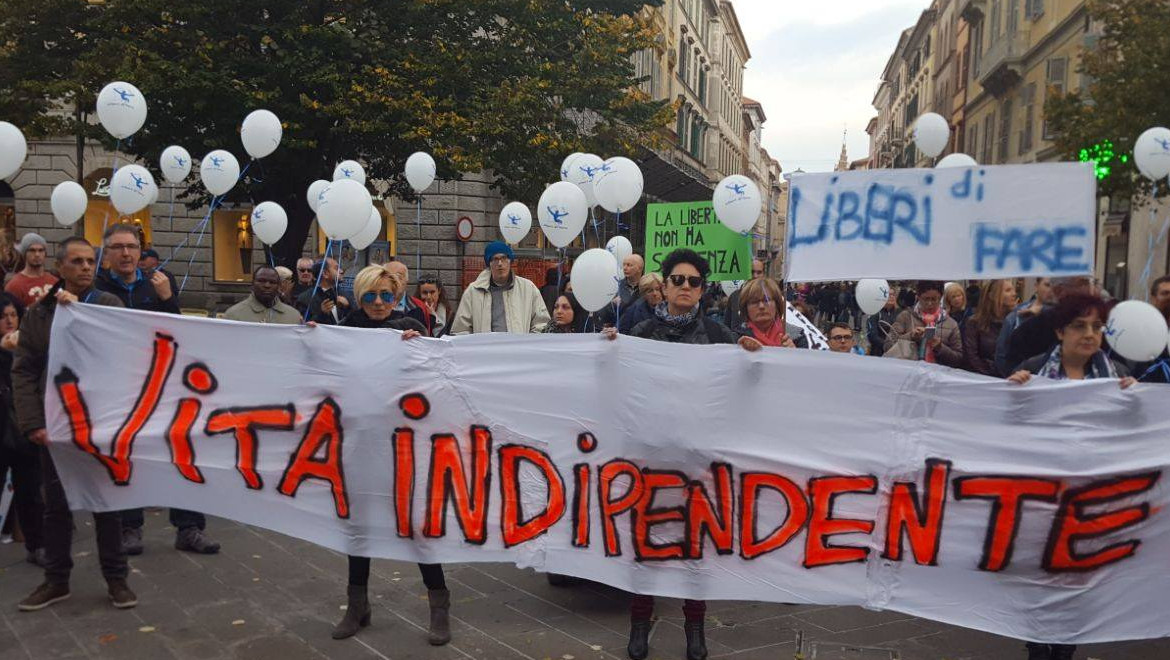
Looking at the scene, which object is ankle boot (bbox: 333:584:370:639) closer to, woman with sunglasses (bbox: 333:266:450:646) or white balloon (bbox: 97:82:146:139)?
woman with sunglasses (bbox: 333:266:450:646)

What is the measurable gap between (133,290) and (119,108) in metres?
4.02

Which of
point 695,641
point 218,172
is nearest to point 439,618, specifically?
point 695,641

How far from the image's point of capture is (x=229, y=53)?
49.5 feet

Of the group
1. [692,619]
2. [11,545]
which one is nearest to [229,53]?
[11,545]

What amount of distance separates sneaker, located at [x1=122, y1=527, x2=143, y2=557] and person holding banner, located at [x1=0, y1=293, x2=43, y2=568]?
418mm

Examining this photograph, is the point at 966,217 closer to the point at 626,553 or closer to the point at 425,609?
the point at 626,553

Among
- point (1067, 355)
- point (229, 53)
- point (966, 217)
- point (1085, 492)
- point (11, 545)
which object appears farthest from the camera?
point (229, 53)

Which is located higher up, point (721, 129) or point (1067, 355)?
point (721, 129)

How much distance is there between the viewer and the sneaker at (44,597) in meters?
4.50

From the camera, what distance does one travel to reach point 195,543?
17.9 feet

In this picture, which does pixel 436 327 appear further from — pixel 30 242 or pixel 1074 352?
pixel 1074 352

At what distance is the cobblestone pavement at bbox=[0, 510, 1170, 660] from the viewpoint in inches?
162

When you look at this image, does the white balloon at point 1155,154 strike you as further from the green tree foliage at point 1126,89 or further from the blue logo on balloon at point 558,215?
the green tree foliage at point 1126,89

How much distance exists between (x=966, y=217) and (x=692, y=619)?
226 cm
